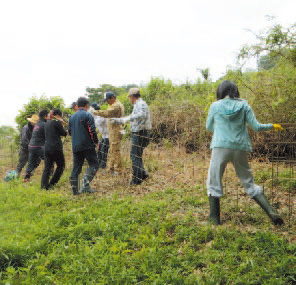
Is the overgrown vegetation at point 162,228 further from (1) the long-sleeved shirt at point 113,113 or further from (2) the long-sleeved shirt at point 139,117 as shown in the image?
→ (2) the long-sleeved shirt at point 139,117

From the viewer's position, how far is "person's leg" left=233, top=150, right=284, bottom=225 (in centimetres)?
341

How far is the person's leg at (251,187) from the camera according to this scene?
11.2 ft

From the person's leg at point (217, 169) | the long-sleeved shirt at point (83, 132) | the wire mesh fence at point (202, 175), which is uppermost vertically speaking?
the long-sleeved shirt at point (83, 132)

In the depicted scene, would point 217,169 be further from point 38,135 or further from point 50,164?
point 38,135

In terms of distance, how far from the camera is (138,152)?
19.2 ft

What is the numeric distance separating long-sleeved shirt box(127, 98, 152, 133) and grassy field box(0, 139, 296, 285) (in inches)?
49.0

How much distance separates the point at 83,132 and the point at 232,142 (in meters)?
3.05

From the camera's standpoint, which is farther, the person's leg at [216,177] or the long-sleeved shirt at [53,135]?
the long-sleeved shirt at [53,135]

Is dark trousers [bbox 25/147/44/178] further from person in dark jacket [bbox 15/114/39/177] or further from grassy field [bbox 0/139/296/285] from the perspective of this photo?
grassy field [bbox 0/139/296/285]

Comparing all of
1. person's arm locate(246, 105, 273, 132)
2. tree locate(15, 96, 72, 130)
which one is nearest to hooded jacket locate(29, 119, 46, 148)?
tree locate(15, 96, 72, 130)

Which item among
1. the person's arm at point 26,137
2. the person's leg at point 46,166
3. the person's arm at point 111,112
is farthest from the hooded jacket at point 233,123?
the person's arm at point 26,137

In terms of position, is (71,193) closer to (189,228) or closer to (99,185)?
(99,185)

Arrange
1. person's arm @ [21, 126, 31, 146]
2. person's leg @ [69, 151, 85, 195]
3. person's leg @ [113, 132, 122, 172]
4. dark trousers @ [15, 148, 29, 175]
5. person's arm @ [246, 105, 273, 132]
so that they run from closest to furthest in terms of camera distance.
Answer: person's arm @ [246, 105, 273, 132] → person's leg @ [69, 151, 85, 195] → person's leg @ [113, 132, 122, 172] → person's arm @ [21, 126, 31, 146] → dark trousers @ [15, 148, 29, 175]

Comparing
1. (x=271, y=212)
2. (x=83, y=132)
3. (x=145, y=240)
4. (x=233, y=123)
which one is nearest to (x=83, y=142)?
(x=83, y=132)
